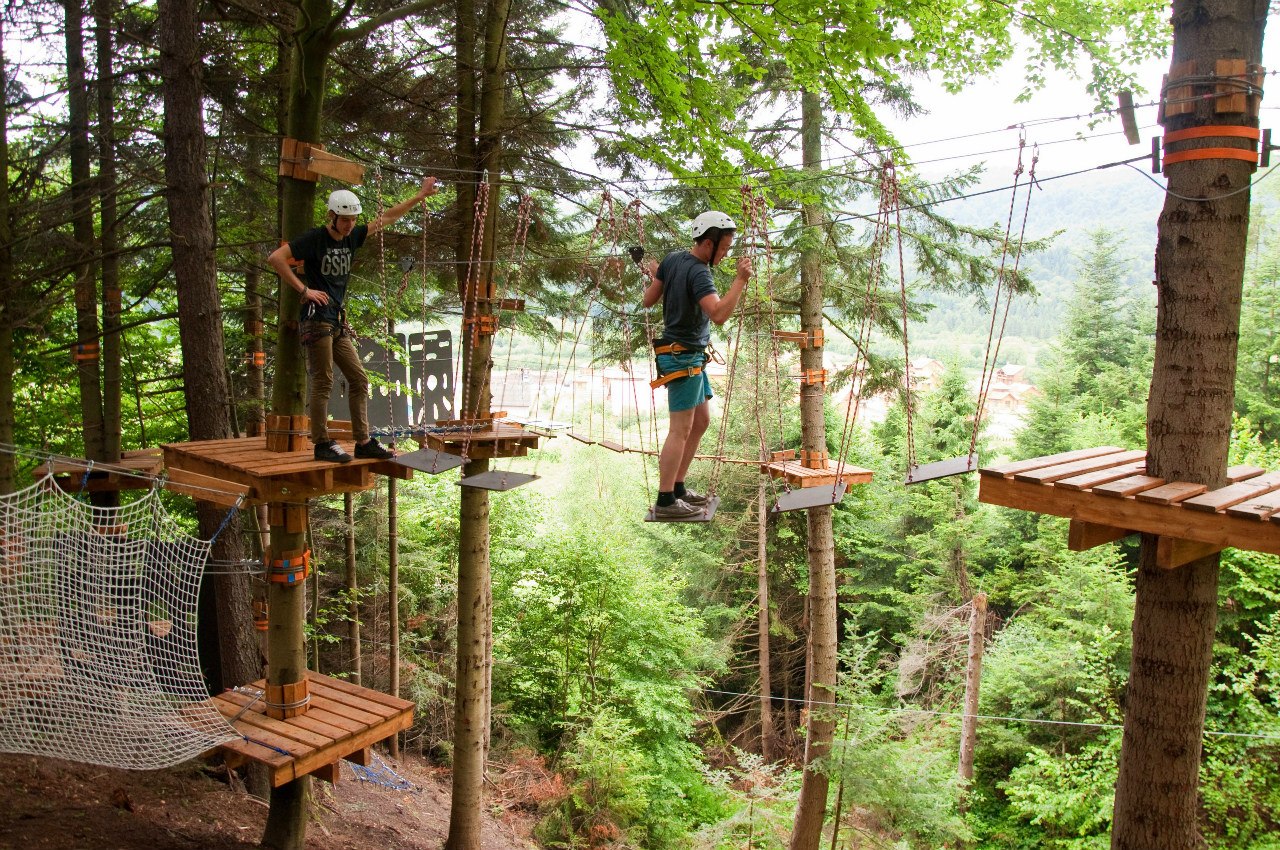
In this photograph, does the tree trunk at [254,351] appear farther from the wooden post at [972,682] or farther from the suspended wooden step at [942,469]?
the wooden post at [972,682]

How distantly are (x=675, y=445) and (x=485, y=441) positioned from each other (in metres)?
1.95

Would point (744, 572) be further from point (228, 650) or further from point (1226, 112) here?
point (1226, 112)

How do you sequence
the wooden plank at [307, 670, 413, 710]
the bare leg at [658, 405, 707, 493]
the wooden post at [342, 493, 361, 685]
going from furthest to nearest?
the wooden post at [342, 493, 361, 685], the wooden plank at [307, 670, 413, 710], the bare leg at [658, 405, 707, 493]

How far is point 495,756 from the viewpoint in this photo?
11258mm

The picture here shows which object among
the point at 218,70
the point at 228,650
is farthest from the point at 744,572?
the point at 218,70

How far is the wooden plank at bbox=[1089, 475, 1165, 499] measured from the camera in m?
3.28

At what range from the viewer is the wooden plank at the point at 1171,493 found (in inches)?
126

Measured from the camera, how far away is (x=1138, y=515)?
3.27 meters

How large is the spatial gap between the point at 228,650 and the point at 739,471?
10.8 m

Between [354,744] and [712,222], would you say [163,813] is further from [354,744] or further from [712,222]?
[712,222]

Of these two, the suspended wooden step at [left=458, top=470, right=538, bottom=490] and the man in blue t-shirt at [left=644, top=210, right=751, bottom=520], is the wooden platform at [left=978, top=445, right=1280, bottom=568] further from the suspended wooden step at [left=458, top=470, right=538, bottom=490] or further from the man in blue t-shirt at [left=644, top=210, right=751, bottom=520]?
the suspended wooden step at [left=458, top=470, right=538, bottom=490]

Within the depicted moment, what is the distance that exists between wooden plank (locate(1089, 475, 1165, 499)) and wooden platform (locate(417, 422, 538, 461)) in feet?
11.4

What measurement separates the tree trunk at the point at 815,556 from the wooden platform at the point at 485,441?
3.59 m

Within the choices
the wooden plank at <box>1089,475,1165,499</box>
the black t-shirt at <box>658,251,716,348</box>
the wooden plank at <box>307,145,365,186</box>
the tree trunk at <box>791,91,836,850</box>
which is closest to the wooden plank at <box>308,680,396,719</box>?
the black t-shirt at <box>658,251,716,348</box>
